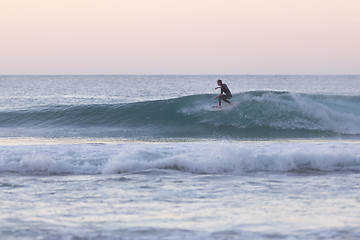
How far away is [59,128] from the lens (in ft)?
64.6

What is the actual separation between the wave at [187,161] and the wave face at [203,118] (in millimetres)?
7025

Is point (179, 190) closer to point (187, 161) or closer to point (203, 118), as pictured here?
point (187, 161)

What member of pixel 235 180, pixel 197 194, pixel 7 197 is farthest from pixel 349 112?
pixel 7 197

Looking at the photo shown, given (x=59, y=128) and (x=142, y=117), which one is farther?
(x=142, y=117)

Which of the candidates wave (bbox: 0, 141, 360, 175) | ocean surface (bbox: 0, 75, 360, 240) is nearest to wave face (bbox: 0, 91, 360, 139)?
ocean surface (bbox: 0, 75, 360, 240)

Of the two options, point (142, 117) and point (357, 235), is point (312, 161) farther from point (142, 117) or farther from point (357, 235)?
point (142, 117)

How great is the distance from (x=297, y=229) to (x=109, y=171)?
452cm

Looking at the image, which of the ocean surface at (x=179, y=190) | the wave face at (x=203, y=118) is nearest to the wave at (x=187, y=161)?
the ocean surface at (x=179, y=190)

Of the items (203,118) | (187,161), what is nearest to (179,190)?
(187,161)

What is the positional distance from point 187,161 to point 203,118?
36.3ft

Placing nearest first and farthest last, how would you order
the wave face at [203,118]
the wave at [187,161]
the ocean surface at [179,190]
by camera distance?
the ocean surface at [179,190], the wave at [187,161], the wave face at [203,118]

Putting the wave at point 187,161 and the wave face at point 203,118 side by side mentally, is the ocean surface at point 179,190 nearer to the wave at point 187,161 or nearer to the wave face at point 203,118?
the wave at point 187,161

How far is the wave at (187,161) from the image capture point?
895 centimetres

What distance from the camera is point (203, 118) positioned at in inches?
789
